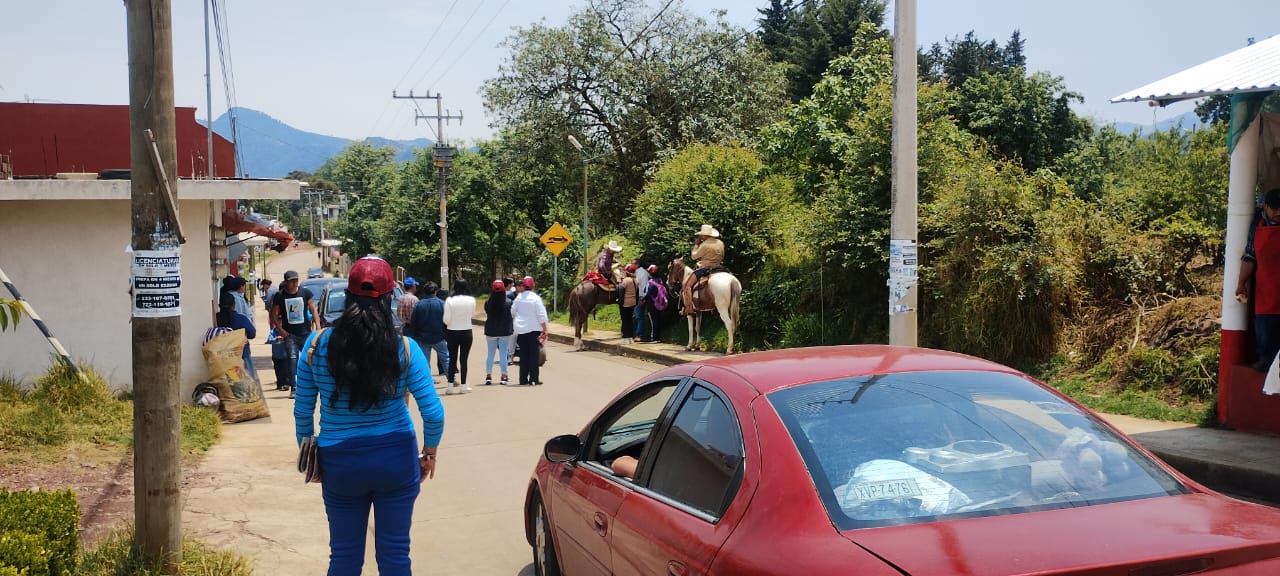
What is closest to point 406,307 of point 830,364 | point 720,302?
point 720,302

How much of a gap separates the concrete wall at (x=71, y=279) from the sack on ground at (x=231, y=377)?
93 centimetres

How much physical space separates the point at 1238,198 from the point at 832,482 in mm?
8435

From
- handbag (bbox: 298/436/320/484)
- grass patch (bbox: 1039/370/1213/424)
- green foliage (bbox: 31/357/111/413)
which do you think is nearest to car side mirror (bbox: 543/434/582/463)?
handbag (bbox: 298/436/320/484)

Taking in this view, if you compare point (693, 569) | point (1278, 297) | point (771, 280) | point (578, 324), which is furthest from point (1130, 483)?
point (578, 324)

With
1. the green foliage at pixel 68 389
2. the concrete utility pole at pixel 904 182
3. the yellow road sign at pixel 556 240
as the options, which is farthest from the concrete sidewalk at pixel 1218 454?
the yellow road sign at pixel 556 240

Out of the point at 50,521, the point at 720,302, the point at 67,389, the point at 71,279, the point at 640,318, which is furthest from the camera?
the point at 640,318

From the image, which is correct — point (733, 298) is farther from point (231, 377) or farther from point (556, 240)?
point (556, 240)

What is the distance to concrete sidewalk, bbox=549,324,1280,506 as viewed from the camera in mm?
7691

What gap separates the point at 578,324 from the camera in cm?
2272

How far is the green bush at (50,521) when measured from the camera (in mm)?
4656

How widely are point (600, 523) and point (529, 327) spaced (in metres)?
11.1

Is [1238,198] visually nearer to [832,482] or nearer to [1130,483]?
[1130,483]

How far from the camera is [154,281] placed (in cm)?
535

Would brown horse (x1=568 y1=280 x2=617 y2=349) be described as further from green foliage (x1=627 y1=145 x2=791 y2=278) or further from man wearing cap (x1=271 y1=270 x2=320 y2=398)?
man wearing cap (x1=271 y1=270 x2=320 y2=398)
